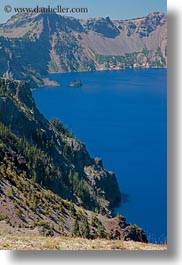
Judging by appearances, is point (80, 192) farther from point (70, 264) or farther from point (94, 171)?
point (70, 264)

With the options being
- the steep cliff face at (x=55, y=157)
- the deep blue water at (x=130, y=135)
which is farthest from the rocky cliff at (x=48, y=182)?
the deep blue water at (x=130, y=135)

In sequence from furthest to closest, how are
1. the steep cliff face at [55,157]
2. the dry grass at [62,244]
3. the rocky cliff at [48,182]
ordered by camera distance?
the steep cliff face at [55,157], the rocky cliff at [48,182], the dry grass at [62,244]

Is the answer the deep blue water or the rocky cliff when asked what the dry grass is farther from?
the deep blue water

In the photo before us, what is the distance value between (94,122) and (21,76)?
A: 271 ft

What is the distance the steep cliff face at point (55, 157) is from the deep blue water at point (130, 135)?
239 centimetres

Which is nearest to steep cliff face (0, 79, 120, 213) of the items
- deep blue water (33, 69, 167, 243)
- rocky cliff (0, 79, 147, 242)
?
rocky cliff (0, 79, 147, 242)

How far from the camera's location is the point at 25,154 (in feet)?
85.3

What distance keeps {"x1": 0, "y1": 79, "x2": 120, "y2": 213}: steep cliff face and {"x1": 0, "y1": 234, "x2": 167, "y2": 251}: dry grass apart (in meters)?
15.4

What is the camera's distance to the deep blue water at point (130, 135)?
92.6 ft

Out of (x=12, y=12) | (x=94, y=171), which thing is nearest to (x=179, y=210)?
(x=12, y=12)

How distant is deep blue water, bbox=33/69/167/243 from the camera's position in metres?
28.2

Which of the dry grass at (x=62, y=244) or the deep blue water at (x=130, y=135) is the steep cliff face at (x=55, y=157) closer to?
the deep blue water at (x=130, y=135)

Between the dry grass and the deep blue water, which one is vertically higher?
the deep blue water

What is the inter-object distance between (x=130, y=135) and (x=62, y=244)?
144 feet
